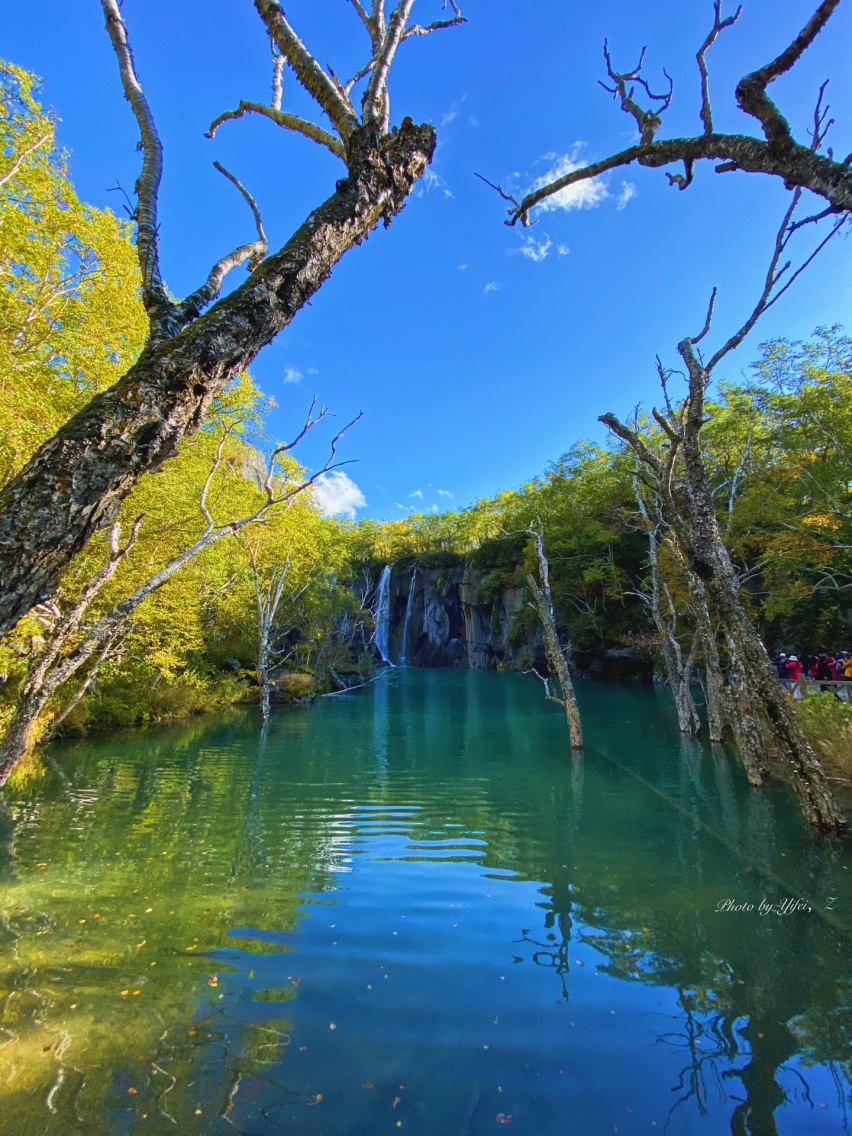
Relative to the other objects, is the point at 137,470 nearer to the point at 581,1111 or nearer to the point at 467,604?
the point at 581,1111

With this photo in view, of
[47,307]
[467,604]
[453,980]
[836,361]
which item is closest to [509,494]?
[467,604]

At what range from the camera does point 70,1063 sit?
10.4 ft

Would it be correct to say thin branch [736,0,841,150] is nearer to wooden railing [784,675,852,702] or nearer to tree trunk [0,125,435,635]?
tree trunk [0,125,435,635]

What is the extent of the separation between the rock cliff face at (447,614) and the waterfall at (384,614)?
738 millimetres

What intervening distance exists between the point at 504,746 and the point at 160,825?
914cm

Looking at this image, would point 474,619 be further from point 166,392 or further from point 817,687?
point 166,392

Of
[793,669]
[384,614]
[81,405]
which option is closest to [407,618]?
[384,614]

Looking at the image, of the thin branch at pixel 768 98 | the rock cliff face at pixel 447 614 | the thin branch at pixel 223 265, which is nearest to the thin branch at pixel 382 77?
the thin branch at pixel 223 265

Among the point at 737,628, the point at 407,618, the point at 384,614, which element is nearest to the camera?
the point at 737,628

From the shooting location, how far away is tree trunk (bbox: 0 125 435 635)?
5.66 ft

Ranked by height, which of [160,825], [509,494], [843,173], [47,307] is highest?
[509,494]

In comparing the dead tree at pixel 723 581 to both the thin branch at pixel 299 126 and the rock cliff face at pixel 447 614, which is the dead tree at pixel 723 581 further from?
the rock cliff face at pixel 447 614

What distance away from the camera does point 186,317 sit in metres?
2.62

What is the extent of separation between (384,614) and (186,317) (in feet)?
175
